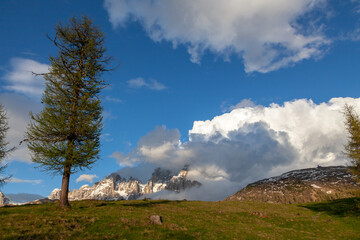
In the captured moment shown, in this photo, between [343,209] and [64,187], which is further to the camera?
[343,209]

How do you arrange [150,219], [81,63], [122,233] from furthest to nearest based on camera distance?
[81,63], [150,219], [122,233]

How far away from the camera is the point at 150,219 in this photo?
20.6m

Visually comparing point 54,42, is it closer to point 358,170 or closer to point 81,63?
point 81,63

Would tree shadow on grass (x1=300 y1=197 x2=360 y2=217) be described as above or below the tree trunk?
below

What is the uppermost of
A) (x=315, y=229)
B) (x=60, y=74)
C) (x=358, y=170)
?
(x=60, y=74)

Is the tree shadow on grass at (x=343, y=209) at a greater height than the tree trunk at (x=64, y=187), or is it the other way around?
the tree trunk at (x=64, y=187)

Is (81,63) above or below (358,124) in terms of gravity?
above

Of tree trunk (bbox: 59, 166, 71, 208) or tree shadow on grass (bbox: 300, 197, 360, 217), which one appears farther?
tree shadow on grass (bbox: 300, 197, 360, 217)

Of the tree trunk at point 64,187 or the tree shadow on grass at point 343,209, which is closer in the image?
the tree trunk at point 64,187

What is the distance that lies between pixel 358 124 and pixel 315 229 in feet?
65.2

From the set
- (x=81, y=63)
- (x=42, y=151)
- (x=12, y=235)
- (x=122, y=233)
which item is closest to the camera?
(x=12, y=235)

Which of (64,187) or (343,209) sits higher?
(64,187)

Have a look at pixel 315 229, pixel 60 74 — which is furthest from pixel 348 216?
pixel 60 74

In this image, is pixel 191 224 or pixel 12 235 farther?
pixel 191 224
